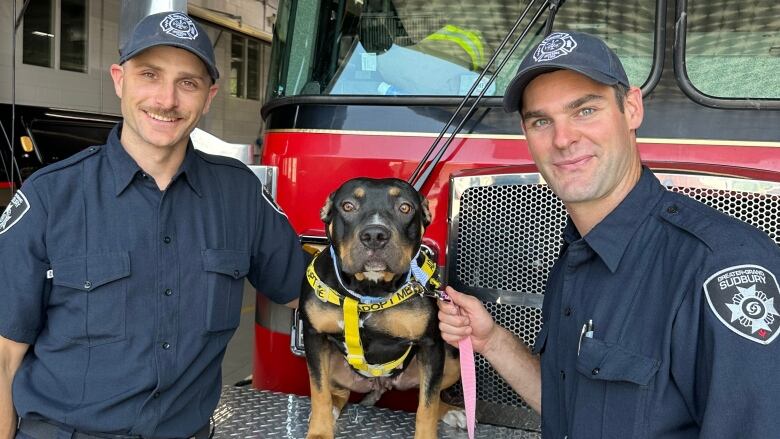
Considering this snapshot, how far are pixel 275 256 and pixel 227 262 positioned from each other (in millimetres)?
288

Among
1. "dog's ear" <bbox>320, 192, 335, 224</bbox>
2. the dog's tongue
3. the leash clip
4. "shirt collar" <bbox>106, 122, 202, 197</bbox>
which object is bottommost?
the leash clip

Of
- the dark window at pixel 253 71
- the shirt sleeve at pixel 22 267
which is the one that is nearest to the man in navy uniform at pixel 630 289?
the shirt sleeve at pixel 22 267

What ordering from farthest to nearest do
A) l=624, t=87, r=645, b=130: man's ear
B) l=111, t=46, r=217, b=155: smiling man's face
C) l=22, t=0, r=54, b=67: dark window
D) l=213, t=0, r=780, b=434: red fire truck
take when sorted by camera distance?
l=22, t=0, r=54, b=67: dark window
l=213, t=0, r=780, b=434: red fire truck
l=111, t=46, r=217, b=155: smiling man's face
l=624, t=87, r=645, b=130: man's ear

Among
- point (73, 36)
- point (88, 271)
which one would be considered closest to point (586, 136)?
point (88, 271)

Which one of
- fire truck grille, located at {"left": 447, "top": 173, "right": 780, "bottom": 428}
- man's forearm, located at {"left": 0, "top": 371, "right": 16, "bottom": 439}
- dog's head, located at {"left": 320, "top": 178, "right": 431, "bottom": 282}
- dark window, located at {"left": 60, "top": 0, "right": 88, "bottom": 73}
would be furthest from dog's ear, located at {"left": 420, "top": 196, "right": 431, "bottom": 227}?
dark window, located at {"left": 60, "top": 0, "right": 88, "bottom": 73}

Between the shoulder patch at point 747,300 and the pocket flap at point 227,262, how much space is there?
1.39 meters

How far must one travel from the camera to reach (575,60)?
1628mm

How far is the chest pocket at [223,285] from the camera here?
2.17 metres

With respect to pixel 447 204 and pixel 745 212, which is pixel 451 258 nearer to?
pixel 447 204

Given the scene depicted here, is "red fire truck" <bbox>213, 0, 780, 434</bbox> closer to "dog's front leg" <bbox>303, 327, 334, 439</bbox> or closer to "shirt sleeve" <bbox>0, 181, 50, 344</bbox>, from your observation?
"dog's front leg" <bbox>303, 327, 334, 439</bbox>

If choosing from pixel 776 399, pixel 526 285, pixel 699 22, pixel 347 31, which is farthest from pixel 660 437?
pixel 347 31

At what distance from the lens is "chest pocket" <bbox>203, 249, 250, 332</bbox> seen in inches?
85.5

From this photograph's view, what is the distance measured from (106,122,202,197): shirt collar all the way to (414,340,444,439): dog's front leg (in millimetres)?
924

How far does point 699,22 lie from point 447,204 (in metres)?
1.05
